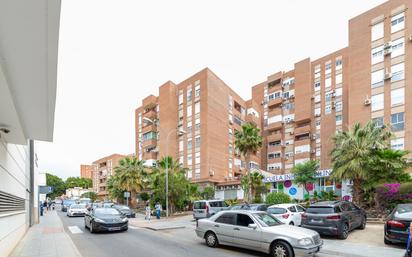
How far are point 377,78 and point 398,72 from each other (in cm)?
254

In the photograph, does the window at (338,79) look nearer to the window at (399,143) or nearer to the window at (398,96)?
the window at (398,96)

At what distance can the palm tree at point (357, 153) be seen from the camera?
71.6ft

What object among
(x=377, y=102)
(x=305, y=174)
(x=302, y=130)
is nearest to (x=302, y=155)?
(x=302, y=130)

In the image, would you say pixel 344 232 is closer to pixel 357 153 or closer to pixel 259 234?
pixel 259 234

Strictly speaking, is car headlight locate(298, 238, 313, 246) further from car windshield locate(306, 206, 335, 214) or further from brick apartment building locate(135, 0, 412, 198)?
brick apartment building locate(135, 0, 412, 198)

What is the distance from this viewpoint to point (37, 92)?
22.2 feet

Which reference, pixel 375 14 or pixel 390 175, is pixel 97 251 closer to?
pixel 390 175

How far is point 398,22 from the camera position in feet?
125

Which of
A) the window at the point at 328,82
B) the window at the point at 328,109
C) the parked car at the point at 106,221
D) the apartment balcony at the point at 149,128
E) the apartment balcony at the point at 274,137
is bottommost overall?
the parked car at the point at 106,221

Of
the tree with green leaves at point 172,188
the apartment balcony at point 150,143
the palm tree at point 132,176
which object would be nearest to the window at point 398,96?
the tree with green leaves at point 172,188

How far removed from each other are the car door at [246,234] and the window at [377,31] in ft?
129

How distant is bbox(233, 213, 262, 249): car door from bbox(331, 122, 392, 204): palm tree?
1436 centimetres

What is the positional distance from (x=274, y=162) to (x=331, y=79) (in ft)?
63.1

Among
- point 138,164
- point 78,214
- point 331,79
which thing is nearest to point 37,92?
point 78,214
